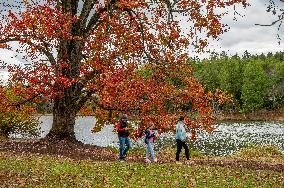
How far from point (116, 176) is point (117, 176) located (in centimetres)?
4

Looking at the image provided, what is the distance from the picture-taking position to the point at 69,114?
30141 millimetres

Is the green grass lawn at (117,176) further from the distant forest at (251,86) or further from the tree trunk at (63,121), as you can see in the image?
the distant forest at (251,86)

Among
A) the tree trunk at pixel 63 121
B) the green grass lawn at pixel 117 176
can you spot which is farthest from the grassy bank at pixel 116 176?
the tree trunk at pixel 63 121

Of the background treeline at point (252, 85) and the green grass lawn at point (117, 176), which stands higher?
the background treeline at point (252, 85)

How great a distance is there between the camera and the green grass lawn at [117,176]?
52.3 feet

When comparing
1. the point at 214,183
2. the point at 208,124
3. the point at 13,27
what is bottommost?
the point at 214,183

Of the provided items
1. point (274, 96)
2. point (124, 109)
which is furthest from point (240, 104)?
point (124, 109)

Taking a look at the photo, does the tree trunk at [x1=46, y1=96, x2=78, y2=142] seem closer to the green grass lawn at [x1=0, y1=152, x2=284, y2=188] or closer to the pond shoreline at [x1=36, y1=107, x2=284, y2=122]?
the green grass lawn at [x1=0, y1=152, x2=284, y2=188]

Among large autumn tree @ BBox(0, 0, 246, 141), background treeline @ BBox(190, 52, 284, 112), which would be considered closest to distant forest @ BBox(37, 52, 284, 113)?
background treeline @ BBox(190, 52, 284, 112)

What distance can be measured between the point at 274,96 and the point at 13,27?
114337 mm

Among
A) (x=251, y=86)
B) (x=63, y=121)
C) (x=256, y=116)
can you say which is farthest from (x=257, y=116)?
(x=63, y=121)

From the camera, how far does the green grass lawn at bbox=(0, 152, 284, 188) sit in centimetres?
1595

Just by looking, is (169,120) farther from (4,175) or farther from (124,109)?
(4,175)

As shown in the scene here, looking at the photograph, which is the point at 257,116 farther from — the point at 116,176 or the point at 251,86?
the point at 116,176
